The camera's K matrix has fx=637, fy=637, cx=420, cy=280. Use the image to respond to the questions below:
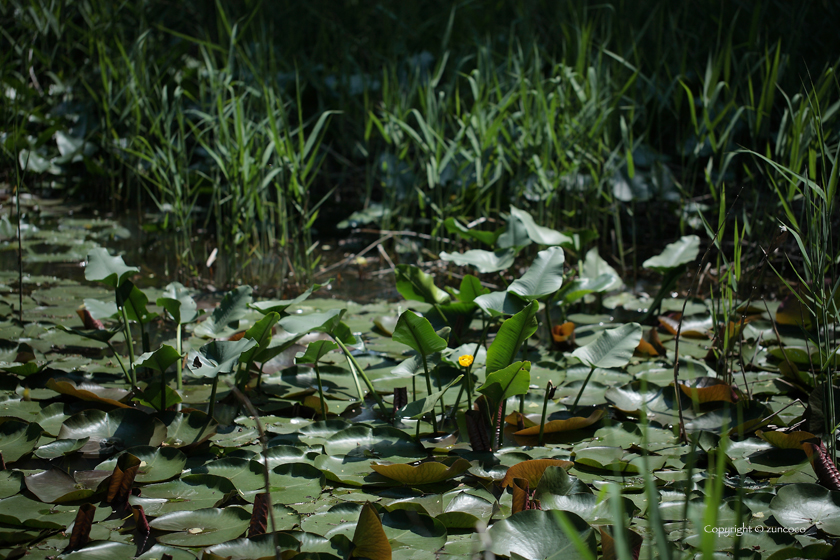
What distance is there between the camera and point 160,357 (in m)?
1.10

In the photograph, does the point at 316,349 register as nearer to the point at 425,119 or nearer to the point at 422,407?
the point at 422,407

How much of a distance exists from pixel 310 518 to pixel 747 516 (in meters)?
0.60

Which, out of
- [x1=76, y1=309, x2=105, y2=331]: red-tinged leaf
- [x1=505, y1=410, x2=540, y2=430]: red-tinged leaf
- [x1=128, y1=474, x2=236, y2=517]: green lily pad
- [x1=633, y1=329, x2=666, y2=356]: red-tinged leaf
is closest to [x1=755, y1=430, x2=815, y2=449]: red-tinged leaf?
[x1=505, y1=410, x2=540, y2=430]: red-tinged leaf

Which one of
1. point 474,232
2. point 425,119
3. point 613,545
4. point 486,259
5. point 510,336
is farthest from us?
point 425,119

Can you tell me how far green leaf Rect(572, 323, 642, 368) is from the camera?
110 cm

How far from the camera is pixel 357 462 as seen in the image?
104cm

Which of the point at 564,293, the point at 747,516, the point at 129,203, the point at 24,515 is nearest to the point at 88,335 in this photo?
the point at 24,515

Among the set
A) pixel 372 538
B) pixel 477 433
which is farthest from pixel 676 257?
pixel 372 538

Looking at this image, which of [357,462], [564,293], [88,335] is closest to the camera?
[357,462]

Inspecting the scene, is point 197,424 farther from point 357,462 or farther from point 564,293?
point 564,293

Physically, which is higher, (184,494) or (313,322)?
(313,322)

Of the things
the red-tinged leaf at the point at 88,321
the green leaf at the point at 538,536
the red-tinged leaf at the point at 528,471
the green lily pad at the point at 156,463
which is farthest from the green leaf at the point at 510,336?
the red-tinged leaf at the point at 88,321

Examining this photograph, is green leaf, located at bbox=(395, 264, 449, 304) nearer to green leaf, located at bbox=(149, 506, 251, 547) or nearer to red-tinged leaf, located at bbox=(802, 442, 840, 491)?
green leaf, located at bbox=(149, 506, 251, 547)

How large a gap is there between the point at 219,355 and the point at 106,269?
339 millimetres
